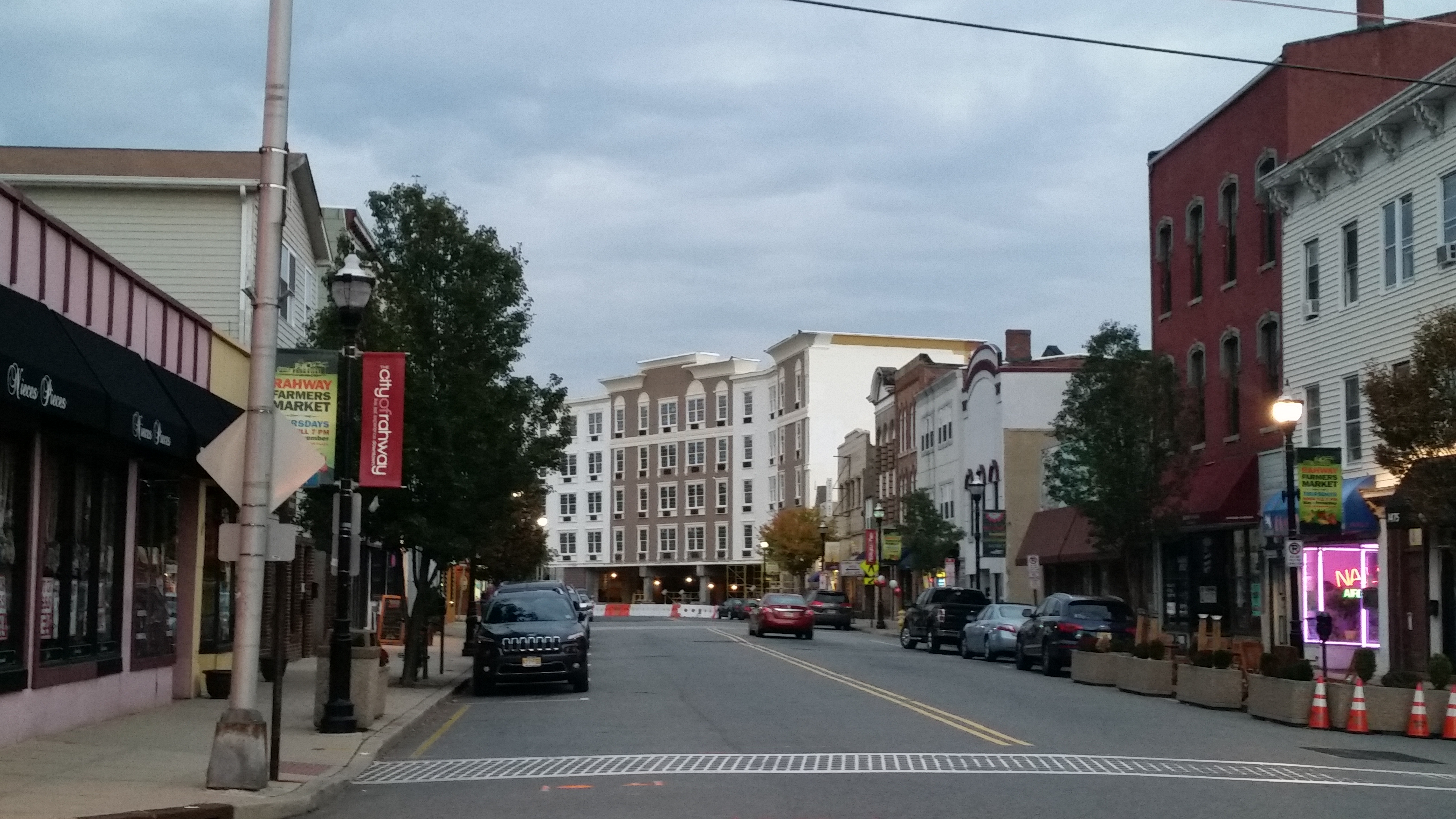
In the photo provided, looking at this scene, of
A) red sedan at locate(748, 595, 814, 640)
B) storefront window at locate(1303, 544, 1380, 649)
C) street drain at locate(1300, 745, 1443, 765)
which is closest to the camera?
street drain at locate(1300, 745, 1443, 765)

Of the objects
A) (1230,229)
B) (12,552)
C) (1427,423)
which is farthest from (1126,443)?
(12,552)

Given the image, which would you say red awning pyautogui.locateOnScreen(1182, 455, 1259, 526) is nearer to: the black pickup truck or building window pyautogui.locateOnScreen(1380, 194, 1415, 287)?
building window pyautogui.locateOnScreen(1380, 194, 1415, 287)

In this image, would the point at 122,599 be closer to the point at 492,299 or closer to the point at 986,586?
the point at 492,299

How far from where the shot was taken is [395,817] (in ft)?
39.6

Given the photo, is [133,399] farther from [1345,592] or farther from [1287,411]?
[1345,592]

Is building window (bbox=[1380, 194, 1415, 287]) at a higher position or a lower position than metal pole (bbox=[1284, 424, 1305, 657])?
higher

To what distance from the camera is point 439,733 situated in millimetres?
19562

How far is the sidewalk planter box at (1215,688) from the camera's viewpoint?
77.7 ft

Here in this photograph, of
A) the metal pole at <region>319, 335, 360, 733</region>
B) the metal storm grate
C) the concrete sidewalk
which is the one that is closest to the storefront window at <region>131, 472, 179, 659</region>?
the concrete sidewalk

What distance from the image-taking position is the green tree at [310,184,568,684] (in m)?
25.3

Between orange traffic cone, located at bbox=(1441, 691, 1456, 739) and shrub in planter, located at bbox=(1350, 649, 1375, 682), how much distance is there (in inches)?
53.8

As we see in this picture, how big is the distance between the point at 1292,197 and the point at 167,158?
929 inches

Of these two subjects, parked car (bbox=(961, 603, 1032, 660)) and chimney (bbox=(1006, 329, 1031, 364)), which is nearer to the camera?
parked car (bbox=(961, 603, 1032, 660))

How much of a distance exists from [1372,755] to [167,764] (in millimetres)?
12321
